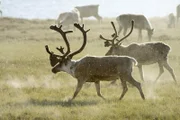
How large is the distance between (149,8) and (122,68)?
2722 inches

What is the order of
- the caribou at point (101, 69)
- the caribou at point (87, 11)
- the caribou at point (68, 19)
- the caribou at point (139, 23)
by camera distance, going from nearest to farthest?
the caribou at point (101, 69), the caribou at point (139, 23), the caribou at point (68, 19), the caribou at point (87, 11)

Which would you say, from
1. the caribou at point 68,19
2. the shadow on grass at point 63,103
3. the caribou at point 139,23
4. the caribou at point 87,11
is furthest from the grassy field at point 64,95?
the caribou at point 87,11

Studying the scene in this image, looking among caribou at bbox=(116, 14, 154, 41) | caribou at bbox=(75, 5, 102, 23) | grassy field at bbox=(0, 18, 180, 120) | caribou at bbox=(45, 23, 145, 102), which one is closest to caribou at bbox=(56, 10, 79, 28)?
caribou at bbox=(75, 5, 102, 23)

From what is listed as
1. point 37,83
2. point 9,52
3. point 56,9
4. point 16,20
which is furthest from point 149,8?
point 37,83

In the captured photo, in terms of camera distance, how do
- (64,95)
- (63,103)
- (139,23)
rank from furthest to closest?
(139,23) → (64,95) → (63,103)

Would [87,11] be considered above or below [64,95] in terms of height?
below

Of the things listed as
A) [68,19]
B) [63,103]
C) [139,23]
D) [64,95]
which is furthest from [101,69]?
[68,19]

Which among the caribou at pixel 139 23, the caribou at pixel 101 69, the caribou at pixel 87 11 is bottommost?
the caribou at pixel 87 11

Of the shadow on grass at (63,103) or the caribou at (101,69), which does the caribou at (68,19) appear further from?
the shadow on grass at (63,103)

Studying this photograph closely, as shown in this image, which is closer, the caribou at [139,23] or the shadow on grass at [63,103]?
the shadow on grass at [63,103]

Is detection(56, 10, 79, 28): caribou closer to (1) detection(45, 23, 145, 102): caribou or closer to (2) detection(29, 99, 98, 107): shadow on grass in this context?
(1) detection(45, 23, 145, 102): caribou

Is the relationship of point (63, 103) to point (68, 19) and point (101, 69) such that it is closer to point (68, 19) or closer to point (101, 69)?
point (101, 69)

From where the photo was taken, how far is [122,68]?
1066 centimetres

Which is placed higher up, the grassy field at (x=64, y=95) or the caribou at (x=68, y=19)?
the grassy field at (x=64, y=95)
